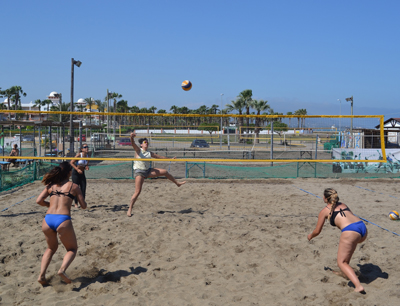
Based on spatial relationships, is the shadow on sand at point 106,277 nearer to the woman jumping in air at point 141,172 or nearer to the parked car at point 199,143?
the woman jumping in air at point 141,172

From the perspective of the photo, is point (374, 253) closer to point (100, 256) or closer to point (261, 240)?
point (261, 240)

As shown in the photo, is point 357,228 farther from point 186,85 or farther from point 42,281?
point 186,85

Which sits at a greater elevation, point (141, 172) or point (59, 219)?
point (141, 172)

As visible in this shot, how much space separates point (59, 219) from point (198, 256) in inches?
82.8

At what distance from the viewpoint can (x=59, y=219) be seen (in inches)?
157

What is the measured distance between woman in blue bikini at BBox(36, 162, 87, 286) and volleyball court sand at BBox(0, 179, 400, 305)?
345mm

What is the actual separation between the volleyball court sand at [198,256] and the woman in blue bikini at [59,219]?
1.13ft

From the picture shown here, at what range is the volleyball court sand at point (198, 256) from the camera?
4004 mm

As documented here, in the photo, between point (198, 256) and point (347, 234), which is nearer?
point (347, 234)

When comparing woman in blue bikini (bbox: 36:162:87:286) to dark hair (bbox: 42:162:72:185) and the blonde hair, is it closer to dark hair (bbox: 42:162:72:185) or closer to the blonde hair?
dark hair (bbox: 42:162:72:185)

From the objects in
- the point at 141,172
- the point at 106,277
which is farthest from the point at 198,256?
the point at 141,172

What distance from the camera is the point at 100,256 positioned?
5129mm

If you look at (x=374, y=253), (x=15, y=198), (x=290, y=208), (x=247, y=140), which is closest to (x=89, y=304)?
(x=374, y=253)

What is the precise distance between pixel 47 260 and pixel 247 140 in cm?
2110
